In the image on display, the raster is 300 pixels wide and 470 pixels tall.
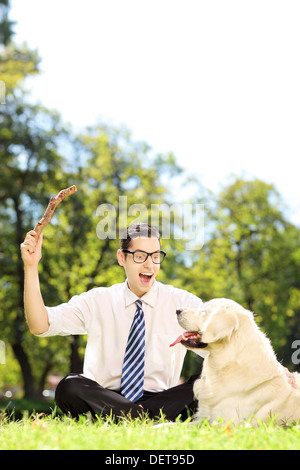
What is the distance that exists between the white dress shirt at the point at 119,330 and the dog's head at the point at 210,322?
0.76 m

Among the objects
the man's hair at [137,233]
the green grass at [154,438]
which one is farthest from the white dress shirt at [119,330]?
the green grass at [154,438]

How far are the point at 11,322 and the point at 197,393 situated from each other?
64.4 feet

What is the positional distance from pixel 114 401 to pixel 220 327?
48.5 inches

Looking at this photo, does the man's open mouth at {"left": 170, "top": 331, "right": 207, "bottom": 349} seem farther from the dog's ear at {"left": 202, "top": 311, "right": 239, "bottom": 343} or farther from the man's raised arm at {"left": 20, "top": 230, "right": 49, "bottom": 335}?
the man's raised arm at {"left": 20, "top": 230, "right": 49, "bottom": 335}

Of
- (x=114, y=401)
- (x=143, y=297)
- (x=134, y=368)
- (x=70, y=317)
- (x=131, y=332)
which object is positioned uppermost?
(x=143, y=297)

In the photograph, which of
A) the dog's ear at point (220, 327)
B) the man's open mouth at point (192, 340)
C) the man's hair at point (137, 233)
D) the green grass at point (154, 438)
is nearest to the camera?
the green grass at point (154, 438)

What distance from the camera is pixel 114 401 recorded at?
16.7 ft

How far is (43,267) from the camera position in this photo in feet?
81.8

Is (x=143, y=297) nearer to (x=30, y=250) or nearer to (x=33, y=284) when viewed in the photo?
(x=33, y=284)

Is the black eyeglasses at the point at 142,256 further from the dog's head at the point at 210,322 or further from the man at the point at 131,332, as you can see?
the dog's head at the point at 210,322

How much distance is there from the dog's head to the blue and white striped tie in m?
0.69

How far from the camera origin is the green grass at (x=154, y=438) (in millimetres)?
3604

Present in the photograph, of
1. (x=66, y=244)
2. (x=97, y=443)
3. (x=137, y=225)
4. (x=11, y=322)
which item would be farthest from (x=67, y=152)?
(x=97, y=443)

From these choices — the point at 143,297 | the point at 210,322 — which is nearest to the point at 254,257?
the point at 143,297
